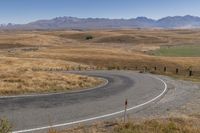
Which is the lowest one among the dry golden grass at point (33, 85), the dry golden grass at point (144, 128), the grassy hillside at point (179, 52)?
the grassy hillside at point (179, 52)

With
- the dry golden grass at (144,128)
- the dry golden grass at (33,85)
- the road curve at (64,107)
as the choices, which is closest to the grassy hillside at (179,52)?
the dry golden grass at (33,85)

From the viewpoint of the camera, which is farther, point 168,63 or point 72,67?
point 168,63

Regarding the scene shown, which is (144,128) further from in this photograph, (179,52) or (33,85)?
(179,52)

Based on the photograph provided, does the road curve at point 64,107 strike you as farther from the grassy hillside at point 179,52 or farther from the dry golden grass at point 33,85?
the grassy hillside at point 179,52

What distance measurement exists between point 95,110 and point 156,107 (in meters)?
3.83

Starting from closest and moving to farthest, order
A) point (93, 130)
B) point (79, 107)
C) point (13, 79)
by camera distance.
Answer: point (93, 130)
point (79, 107)
point (13, 79)

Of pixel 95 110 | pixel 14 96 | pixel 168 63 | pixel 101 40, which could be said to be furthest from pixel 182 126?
pixel 101 40

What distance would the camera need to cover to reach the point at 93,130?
47.0 ft

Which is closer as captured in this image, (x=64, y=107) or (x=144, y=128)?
(x=144, y=128)

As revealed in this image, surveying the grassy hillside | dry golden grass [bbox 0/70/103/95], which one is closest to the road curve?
dry golden grass [bbox 0/70/103/95]

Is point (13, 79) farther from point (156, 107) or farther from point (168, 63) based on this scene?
point (168, 63)

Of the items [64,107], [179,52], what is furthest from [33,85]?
[179,52]

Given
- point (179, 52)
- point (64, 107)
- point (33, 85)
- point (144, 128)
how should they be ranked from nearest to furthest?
point (144, 128), point (64, 107), point (33, 85), point (179, 52)

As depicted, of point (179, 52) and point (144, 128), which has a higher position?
point (144, 128)
